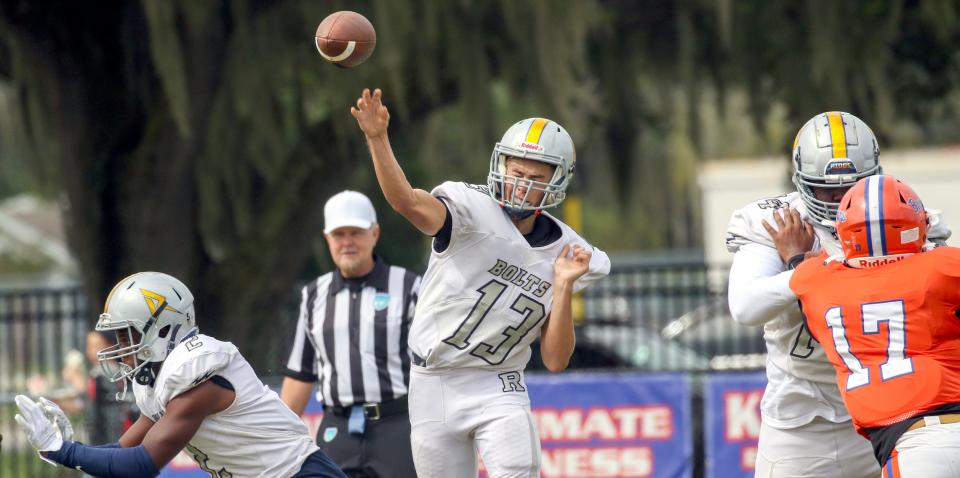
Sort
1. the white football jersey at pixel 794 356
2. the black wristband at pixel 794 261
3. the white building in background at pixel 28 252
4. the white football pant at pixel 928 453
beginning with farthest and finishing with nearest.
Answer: the white building in background at pixel 28 252 → the white football jersey at pixel 794 356 → the black wristband at pixel 794 261 → the white football pant at pixel 928 453

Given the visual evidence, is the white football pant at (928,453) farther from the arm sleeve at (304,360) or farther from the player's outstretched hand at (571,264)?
the arm sleeve at (304,360)

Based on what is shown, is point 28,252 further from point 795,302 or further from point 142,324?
point 795,302

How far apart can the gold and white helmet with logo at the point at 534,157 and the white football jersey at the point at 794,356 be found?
2.22ft

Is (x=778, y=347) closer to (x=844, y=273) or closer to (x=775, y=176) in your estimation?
(x=844, y=273)

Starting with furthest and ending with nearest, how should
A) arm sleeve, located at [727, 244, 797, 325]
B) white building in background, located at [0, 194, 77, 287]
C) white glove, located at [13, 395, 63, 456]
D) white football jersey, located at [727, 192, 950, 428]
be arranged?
white building in background, located at [0, 194, 77, 287], white football jersey, located at [727, 192, 950, 428], arm sleeve, located at [727, 244, 797, 325], white glove, located at [13, 395, 63, 456]

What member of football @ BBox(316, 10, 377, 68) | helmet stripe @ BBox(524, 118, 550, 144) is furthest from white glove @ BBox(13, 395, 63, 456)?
helmet stripe @ BBox(524, 118, 550, 144)

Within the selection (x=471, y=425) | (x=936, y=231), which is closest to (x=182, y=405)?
(x=471, y=425)

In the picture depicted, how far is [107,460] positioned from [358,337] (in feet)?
6.79

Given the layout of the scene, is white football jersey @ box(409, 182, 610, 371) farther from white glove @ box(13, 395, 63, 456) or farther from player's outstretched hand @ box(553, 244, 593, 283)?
white glove @ box(13, 395, 63, 456)

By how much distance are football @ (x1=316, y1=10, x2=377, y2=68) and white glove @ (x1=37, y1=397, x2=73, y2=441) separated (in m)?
1.72

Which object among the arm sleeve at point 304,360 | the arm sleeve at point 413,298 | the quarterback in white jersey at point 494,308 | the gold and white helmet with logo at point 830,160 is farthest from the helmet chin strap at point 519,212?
the arm sleeve at point 304,360

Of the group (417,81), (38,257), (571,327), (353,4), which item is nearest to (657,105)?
(417,81)

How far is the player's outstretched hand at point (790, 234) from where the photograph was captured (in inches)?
189

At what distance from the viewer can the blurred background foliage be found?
34.5 feet
